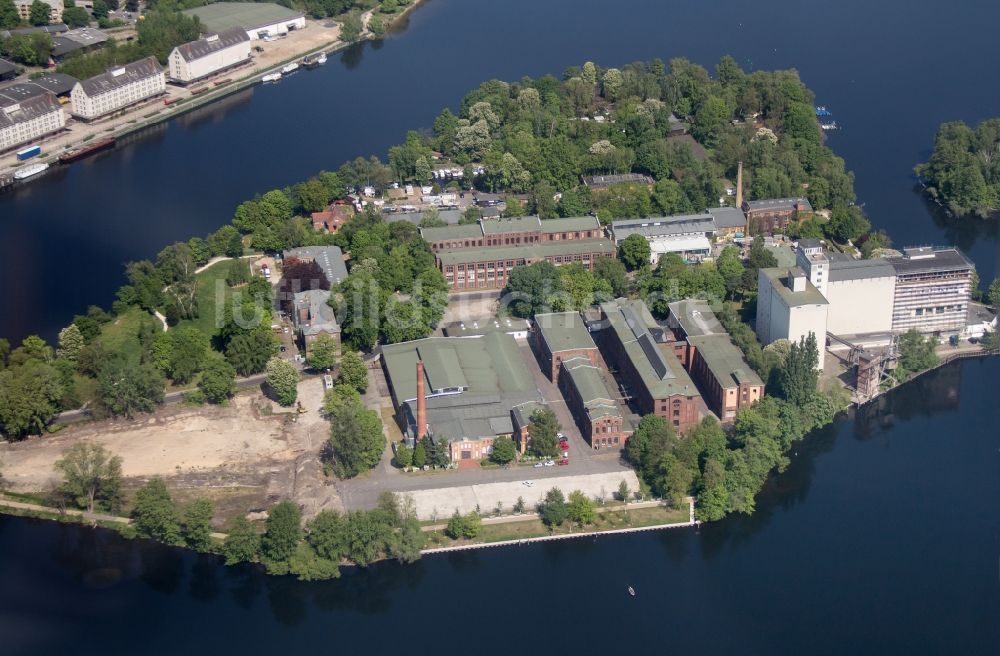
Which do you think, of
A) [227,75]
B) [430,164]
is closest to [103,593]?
[430,164]

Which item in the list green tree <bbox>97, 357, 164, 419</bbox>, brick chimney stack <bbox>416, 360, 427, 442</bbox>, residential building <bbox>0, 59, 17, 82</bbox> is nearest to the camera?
brick chimney stack <bbox>416, 360, 427, 442</bbox>

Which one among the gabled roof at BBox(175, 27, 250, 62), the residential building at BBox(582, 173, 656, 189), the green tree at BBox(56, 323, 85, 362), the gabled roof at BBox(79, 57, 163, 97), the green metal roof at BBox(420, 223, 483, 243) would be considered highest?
the gabled roof at BBox(175, 27, 250, 62)

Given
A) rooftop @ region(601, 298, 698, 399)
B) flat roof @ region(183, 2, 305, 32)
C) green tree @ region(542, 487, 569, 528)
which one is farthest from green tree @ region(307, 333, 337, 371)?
flat roof @ region(183, 2, 305, 32)

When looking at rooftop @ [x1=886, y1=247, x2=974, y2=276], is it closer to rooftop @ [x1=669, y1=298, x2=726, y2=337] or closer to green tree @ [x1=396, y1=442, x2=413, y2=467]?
rooftop @ [x1=669, y1=298, x2=726, y2=337]

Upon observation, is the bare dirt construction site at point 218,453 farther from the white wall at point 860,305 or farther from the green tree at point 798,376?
the white wall at point 860,305

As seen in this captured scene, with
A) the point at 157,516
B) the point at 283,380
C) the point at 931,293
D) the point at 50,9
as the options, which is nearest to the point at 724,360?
the point at 931,293
